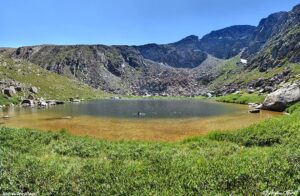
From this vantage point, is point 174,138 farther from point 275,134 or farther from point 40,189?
point 40,189

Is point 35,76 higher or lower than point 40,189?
higher

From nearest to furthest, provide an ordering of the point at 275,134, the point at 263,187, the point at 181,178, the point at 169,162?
the point at 263,187, the point at 181,178, the point at 169,162, the point at 275,134

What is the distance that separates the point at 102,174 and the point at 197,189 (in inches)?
246

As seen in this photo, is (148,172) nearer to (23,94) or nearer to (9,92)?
(9,92)

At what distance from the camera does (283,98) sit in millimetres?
77875

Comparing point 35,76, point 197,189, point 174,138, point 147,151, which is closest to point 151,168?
point 197,189

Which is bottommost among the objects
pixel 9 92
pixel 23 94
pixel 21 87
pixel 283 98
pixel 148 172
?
pixel 148 172

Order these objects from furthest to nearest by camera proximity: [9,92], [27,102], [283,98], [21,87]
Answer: [21,87], [9,92], [27,102], [283,98]

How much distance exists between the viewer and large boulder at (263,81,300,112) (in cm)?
7483

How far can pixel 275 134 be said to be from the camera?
3044 cm

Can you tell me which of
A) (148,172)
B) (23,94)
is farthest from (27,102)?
(148,172)

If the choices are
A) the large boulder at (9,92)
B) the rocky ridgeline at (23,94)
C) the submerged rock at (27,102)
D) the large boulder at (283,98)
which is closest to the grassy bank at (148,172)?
the large boulder at (283,98)

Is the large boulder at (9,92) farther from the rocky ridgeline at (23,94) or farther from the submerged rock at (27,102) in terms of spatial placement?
the submerged rock at (27,102)

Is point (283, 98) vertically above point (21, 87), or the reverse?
point (21, 87)
